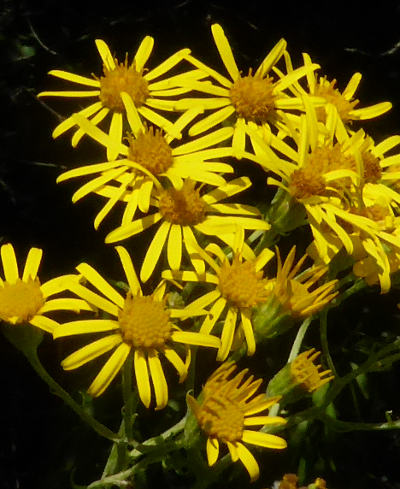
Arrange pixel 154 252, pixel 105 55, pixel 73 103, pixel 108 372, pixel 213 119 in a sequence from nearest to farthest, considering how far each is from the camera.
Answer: pixel 108 372
pixel 154 252
pixel 213 119
pixel 105 55
pixel 73 103

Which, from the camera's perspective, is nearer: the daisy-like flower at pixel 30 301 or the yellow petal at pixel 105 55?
the daisy-like flower at pixel 30 301

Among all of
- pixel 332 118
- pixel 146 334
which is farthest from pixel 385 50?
pixel 146 334

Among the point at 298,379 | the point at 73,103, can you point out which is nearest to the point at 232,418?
the point at 298,379

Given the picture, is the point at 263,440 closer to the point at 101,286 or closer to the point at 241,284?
the point at 241,284

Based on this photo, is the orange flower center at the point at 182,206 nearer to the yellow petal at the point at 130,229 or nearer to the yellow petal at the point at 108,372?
the yellow petal at the point at 130,229

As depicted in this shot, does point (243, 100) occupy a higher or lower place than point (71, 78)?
lower

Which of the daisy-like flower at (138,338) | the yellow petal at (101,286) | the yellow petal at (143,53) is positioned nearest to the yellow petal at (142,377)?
the daisy-like flower at (138,338)
